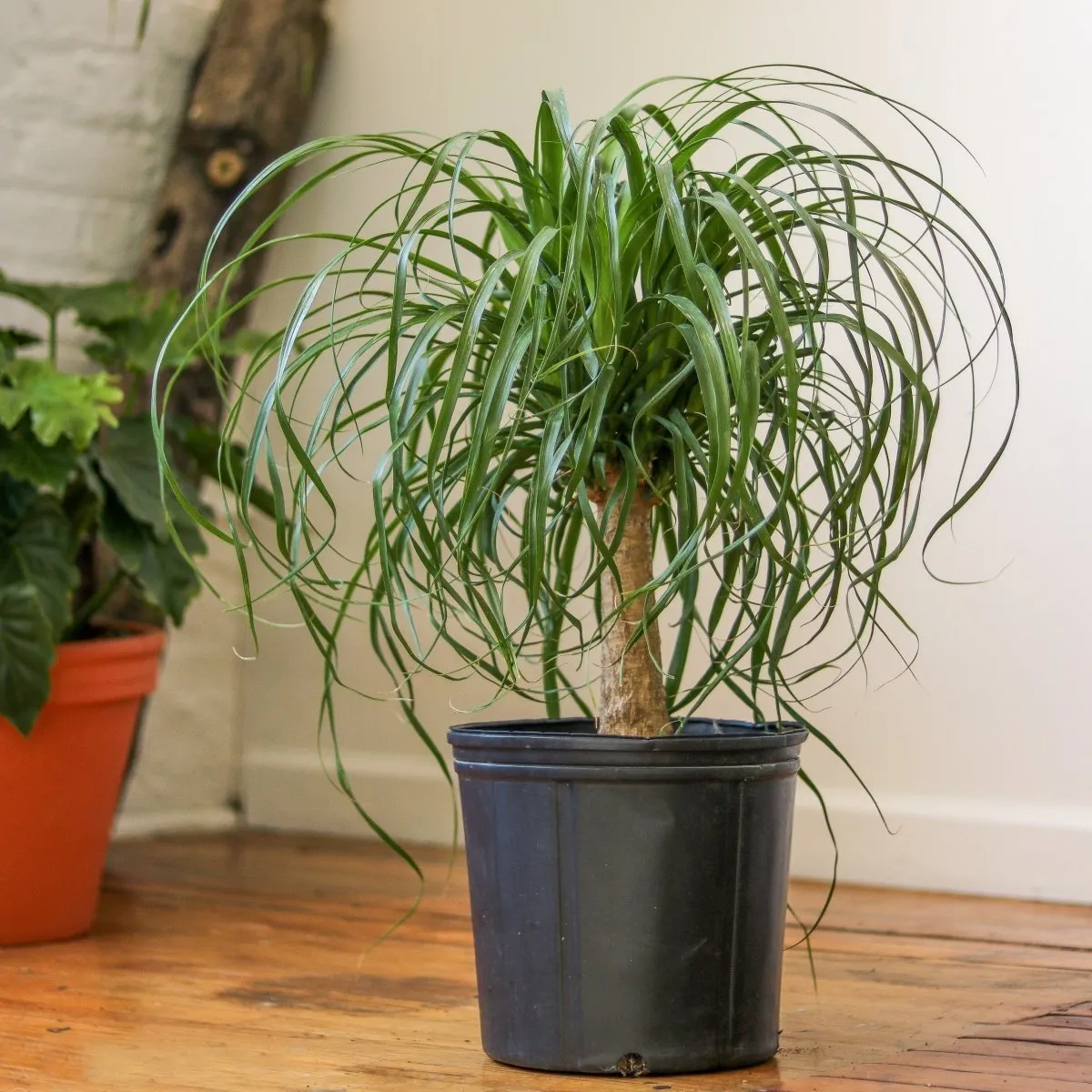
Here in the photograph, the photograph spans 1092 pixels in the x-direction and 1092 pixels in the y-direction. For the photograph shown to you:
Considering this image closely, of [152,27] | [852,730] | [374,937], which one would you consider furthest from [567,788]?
[152,27]

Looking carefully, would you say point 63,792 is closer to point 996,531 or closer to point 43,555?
point 43,555

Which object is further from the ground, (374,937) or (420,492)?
(420,492)

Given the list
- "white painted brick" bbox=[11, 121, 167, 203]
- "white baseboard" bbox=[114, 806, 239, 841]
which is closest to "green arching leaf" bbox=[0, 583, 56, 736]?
"white baseboard" bbox=[114, 806, 239, 841]

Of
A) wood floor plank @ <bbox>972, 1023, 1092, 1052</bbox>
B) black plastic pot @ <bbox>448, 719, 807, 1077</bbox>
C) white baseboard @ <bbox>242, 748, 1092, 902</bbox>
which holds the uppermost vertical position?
black plastic pot @ <bbox>448, 719, 807, 1077</bbox>

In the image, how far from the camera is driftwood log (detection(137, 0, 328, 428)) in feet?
7.08

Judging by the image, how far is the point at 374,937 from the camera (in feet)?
5.34

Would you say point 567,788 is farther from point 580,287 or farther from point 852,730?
point 852,730

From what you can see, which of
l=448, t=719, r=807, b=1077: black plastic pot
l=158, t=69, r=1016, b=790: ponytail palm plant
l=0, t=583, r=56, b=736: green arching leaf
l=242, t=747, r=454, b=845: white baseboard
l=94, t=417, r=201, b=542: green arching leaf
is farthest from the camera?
l=242, t=747, r=454, b=845: white baseboard

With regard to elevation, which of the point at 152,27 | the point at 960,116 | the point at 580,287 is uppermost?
the point at 152,27

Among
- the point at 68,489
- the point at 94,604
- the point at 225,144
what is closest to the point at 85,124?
the point at 225,144

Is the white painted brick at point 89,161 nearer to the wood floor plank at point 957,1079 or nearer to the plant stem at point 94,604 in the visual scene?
the plant stem at point 94,604

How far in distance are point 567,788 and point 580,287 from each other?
14.9 inches

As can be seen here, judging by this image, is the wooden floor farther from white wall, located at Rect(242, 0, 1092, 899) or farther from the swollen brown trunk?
the swollen brown trunk

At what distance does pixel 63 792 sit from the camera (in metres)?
1.62
